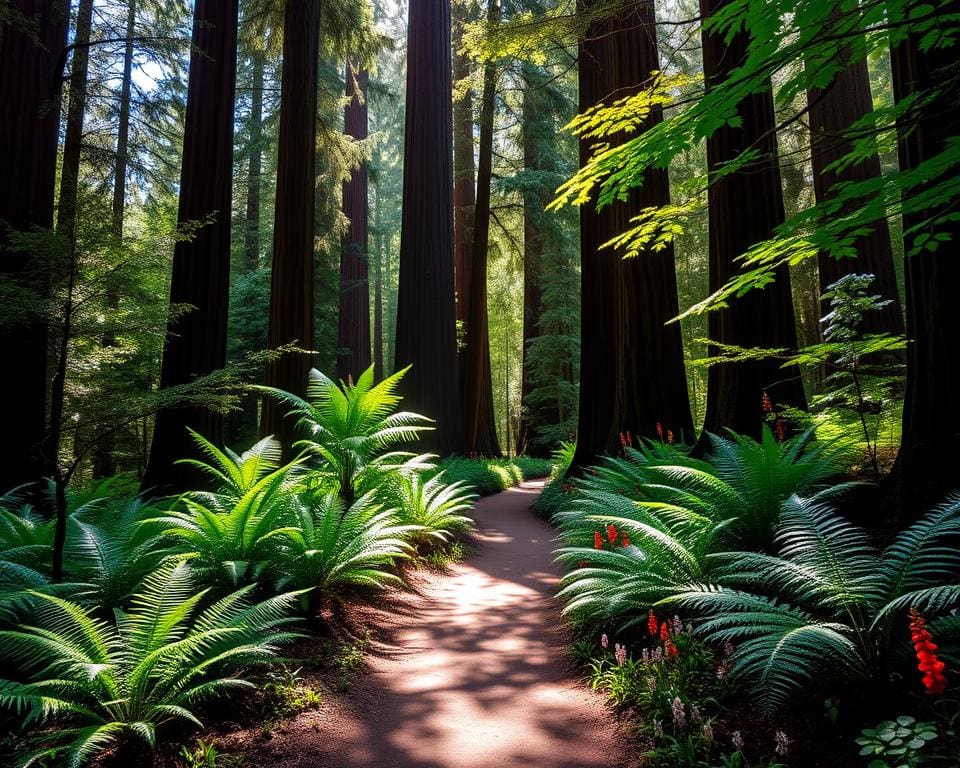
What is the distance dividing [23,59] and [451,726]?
360 inches

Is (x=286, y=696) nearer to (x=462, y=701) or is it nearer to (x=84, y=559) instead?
(x=462, y=701)

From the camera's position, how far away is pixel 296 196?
8289 millimetres

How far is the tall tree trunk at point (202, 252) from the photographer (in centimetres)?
683

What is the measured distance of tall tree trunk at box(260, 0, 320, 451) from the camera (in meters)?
8.14

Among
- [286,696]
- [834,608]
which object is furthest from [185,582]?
[834,608]

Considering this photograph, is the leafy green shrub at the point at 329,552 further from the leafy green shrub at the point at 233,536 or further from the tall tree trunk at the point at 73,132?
the tall tree trunk at the point at 73,132

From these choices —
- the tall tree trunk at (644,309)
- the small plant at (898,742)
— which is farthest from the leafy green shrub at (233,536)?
the tall tree trunk at (644,309)

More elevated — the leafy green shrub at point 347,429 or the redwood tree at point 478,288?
the redwood tree at point 478,288

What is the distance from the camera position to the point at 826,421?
533cm

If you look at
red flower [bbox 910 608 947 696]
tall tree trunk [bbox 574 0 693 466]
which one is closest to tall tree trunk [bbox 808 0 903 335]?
tall tree trunk [bbox 574 0 693 466]

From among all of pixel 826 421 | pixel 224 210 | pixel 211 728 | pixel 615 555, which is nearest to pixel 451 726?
pixel 211 728

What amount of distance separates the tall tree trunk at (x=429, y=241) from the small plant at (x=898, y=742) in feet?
31.6

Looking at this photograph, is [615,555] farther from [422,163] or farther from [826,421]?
[422,163]

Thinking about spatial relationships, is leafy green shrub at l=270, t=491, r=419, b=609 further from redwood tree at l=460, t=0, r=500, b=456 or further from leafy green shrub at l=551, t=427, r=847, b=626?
redwood tree at l=460, t=0, r=500, b=456
